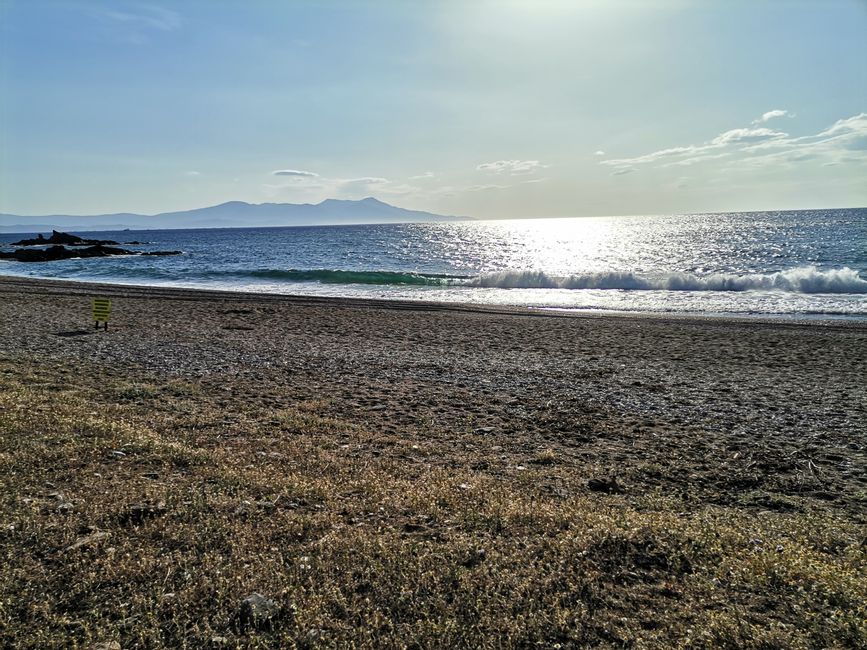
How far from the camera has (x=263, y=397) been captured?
27.8ft

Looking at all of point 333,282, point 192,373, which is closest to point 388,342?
point 192,373

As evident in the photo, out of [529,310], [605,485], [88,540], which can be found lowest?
[605,485]

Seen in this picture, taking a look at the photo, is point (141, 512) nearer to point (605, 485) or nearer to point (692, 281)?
point (605, 485)

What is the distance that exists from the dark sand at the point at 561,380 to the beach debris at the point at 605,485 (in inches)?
5.5

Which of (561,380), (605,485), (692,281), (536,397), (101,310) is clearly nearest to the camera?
(605,485)

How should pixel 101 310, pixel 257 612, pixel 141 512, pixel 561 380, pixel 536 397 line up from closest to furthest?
pixel 257 612 → pixel 141 512 → pixel 536 397 → pixel 561 380 → pixel 101 310

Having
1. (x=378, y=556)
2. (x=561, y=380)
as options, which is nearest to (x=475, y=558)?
(x=378, y=556)

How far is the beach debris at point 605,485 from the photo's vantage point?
5.34 meters

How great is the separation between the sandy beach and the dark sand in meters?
0.04

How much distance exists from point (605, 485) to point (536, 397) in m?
3.71

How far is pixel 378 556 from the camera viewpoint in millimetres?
3691

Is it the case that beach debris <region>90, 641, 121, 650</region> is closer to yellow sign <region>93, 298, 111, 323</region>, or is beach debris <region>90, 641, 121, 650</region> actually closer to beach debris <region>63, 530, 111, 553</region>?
beach debris <region>63, 530, 111, 553</region>

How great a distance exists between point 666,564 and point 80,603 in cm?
381

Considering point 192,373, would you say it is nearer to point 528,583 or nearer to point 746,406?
point 528,583
